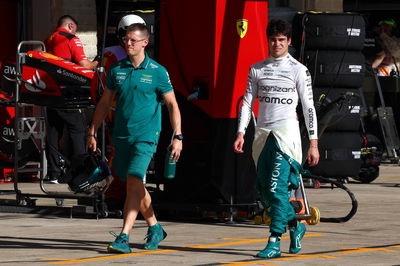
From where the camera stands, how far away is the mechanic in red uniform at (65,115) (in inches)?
634

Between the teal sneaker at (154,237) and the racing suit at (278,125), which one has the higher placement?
the racing suit at (278,125)

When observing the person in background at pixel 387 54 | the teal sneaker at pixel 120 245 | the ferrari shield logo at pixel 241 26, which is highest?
the ferrari shield logo at pixel 241 26

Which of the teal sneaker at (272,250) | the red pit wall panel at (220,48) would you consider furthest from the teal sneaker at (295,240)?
the red pit wall panel at (220,48)

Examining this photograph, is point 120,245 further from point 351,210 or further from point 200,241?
point 351,210

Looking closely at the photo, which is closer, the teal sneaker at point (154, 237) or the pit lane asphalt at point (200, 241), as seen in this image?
the pit lane asphalt at point (200, 241)

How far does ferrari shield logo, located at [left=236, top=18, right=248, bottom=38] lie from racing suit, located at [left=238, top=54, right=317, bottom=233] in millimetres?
2066

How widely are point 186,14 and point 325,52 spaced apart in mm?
5119

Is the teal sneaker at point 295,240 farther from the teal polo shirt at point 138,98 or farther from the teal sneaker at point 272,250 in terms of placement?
the teal polo shirt at point 138,98

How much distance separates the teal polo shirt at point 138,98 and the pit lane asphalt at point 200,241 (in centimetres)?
95

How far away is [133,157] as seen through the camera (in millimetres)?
9961

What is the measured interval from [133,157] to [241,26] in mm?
2756

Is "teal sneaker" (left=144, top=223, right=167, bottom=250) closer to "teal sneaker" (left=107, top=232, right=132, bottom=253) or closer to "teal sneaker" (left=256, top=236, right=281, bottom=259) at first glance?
"teal sneaker" (left=107, top=232, right=132, bottom=253)

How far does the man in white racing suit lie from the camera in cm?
984

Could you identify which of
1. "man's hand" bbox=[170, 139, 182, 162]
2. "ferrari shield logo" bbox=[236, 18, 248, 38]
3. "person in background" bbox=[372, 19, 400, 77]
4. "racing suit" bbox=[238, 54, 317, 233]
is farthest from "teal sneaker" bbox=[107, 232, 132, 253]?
"person in background" bbox=[372, 19, 400, 77]
